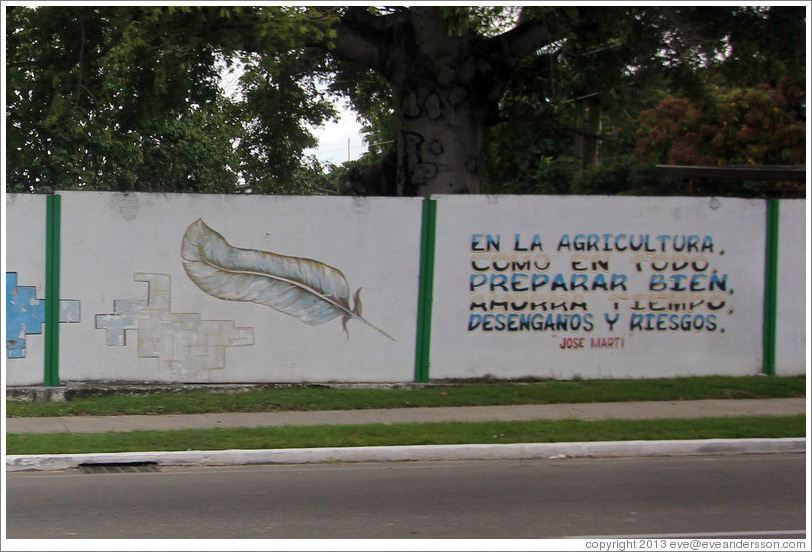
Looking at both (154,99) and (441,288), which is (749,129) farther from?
(154,99)

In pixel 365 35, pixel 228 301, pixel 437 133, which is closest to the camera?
pixel 228 301

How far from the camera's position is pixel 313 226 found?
1142 centimetres

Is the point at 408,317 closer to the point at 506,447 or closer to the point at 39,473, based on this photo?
the point at 506,447

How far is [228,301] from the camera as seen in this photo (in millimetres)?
11289

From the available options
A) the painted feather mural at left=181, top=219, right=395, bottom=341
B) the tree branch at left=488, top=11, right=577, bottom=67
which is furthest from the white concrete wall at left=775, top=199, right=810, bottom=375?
the painted feather mural at left=181, top=219, right=395, bottom=341

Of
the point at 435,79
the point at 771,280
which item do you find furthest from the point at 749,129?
the point at 435,79

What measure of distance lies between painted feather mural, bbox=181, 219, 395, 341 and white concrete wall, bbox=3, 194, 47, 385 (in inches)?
68.2

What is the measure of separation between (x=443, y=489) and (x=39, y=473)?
364cm

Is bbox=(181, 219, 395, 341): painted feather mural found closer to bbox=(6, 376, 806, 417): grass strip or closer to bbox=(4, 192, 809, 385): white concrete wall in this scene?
bbox=(4, 192, 809, 385): white concrete wall

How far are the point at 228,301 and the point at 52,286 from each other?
6.98ft

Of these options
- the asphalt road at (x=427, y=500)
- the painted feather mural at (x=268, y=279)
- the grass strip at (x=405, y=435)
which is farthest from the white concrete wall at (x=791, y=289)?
the painted feather mural at (x=268, y=279)

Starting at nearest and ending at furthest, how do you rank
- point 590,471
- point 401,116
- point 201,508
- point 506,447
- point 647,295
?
point 201,508 < point 590,471 < point 506,447 < point 647,295 < point 401,116

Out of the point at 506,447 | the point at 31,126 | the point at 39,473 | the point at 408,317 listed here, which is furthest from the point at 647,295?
the point at 31,126

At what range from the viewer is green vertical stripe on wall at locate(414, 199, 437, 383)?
11547mm
